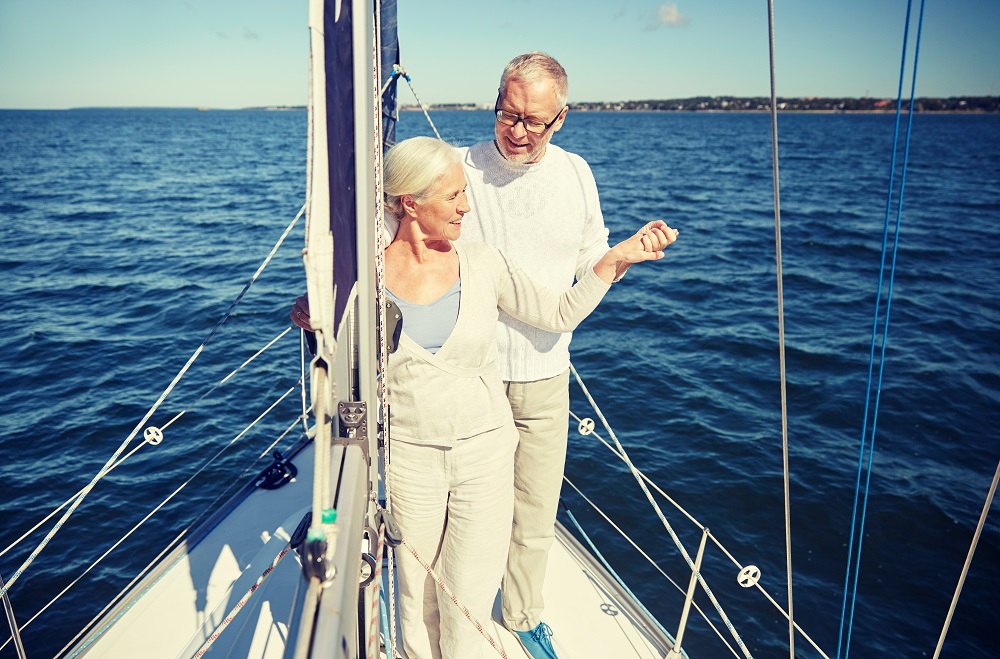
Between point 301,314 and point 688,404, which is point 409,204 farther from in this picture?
point 688,404

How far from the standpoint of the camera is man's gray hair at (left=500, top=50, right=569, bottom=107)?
208 cm

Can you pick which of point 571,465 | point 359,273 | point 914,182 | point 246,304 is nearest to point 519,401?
point 359,273

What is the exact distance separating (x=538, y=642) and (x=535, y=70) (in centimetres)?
244

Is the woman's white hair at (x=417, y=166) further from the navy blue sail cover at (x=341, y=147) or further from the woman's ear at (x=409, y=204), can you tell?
the navy blue sail cover at (x=341, y=147)

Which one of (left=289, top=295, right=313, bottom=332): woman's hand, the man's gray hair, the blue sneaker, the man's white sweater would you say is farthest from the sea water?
the blue sneaker

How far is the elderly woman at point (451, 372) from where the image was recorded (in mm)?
1938

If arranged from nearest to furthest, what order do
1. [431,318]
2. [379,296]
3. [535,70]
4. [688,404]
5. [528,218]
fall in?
[379,296] → [431,318] → [535,70] → [528,218] → [688,404]

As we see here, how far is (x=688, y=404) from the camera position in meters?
9.53

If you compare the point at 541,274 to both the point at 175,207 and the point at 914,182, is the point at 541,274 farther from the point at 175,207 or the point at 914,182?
the point at 914,182

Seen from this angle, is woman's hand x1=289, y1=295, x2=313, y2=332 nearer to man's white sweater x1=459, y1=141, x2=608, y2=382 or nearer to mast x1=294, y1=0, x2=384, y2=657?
mast x1=294, y1=0, x2=384, y2=657

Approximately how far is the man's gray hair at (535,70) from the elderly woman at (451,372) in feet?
1.40

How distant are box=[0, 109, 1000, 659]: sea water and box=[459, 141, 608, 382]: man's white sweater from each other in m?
0.21

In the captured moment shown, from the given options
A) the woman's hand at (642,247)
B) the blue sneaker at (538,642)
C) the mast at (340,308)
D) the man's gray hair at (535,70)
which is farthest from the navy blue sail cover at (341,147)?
the blue sneaker at (538,642)

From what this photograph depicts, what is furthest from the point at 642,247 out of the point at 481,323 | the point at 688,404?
the point at 688,404
